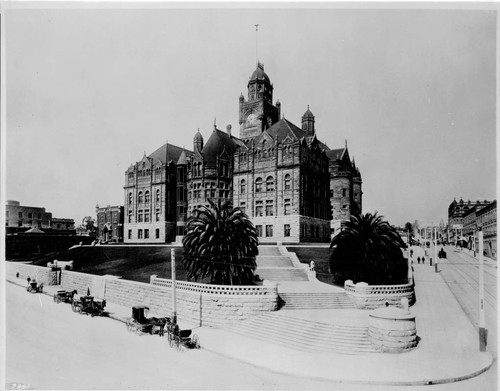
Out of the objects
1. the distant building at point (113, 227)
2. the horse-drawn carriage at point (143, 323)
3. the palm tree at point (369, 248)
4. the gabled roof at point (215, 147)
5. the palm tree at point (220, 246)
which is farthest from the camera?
the distant building at point (113, 227)

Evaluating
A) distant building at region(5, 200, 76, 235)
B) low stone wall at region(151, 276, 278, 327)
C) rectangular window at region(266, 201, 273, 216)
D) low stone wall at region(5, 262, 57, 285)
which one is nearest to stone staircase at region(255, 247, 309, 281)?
low stone wall at region(151, 276, 278, 327)

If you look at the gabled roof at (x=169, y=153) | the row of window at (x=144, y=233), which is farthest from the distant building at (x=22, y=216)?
the gabled roof at (x=169, y=153)

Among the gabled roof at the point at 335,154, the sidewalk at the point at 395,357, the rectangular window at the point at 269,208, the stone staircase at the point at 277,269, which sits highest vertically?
the gabled roof at the point at 335,154

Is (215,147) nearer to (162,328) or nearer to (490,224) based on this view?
(162,328)

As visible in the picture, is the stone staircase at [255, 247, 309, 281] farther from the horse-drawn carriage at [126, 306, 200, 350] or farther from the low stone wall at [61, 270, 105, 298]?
the low stone wall at [61, 270, 105, 298]

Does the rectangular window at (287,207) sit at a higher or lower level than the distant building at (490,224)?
higher

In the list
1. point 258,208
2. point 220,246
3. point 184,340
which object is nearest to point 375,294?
point 220,246

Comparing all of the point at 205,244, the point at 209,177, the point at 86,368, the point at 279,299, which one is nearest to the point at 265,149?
the point at 209,177

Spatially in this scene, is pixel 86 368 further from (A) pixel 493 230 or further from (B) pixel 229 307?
(A) pixel 493 230

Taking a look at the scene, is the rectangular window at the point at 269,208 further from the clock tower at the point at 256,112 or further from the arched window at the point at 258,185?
the clock tower at the point at 256,112
